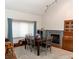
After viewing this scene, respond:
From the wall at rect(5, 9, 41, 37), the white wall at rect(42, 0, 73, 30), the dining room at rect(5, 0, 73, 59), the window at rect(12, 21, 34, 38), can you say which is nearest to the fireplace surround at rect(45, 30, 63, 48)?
the dining room at rect(5, 0, 73, 59)

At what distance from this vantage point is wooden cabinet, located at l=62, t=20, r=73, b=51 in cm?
512

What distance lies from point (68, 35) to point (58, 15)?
60.7 inches

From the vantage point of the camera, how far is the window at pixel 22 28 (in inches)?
232

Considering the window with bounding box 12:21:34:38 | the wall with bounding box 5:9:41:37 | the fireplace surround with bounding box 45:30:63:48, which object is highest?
the wall with bounding box 5:9:41:37

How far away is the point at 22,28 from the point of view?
20.7 feet

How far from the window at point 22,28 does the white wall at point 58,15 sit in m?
1.13

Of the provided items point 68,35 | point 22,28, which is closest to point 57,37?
point 68,35

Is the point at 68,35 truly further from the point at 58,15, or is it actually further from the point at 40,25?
the point at 40,25

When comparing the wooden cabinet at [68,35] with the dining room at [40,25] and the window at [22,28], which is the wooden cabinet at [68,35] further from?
the window at [22,28]

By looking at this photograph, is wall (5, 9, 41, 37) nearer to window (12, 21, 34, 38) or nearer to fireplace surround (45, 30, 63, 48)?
window (12, 21, 34, 38)

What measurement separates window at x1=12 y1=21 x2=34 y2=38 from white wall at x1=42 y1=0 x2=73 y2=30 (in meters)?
1.13

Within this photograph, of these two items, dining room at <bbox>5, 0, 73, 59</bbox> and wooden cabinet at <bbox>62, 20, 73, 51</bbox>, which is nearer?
dining room at <bbox>5, 0, 73, 59</bbox>

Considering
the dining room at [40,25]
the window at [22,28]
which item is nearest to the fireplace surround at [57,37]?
the dining room at [40,25]

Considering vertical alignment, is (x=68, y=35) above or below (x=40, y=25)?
below
